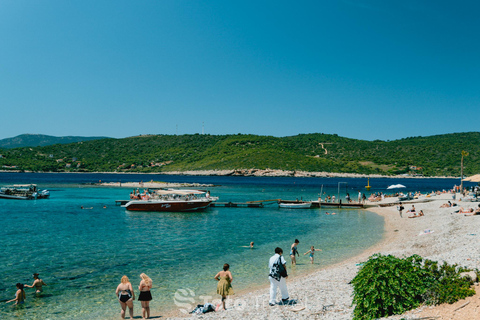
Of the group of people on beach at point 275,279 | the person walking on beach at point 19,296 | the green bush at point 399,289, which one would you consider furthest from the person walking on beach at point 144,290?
the green bush at point 399,289

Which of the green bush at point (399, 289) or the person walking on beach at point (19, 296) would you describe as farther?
the person walking on beach at point (19, 296)

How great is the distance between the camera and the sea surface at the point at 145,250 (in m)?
14.5

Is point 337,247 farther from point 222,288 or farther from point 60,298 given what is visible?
point 60,298

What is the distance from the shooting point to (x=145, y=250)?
936 inches

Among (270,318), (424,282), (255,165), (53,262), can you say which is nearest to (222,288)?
(270,318)

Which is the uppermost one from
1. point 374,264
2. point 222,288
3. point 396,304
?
point 374,264

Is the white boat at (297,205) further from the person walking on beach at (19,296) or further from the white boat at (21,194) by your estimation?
the white boat at (21,194)

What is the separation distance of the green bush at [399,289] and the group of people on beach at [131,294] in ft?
22.9

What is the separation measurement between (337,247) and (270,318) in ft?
53.2

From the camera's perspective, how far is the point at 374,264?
8.47m

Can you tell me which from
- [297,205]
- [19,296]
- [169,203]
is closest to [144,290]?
[19,296]

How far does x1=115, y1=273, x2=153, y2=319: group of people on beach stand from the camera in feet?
36.9

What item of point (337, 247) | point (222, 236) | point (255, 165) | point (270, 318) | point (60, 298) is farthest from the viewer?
point (255, 165)

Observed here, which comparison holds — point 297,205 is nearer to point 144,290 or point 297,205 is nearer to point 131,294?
point 144,290
